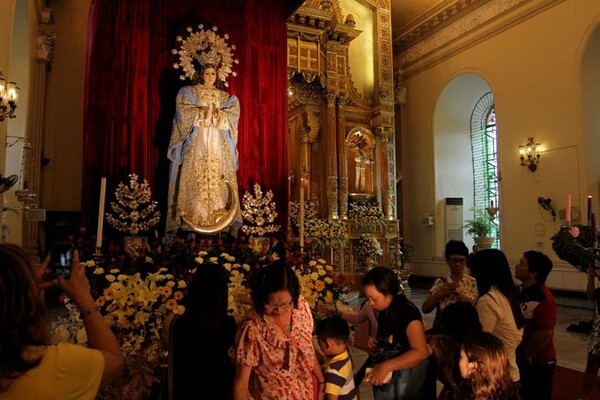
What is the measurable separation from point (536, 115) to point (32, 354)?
1139 centimetres

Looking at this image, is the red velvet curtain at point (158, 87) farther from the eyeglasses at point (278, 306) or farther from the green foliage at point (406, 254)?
the green foliage at point (406, 254)

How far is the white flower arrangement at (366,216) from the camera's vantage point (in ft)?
37.5

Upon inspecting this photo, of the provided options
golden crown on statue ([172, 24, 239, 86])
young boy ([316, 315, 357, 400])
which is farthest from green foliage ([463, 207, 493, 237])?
young boy ([316, 315, 357, 400])

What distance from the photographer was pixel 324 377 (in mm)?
2322

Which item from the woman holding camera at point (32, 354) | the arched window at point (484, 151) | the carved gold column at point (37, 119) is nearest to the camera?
the woman holding camera at point (32, 354)

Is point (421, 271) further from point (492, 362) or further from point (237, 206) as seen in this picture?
point (492, 362)

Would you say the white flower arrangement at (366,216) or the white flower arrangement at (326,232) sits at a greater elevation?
the white flower arrangement at (366,216)

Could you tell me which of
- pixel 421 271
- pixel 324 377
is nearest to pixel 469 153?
pixel 421 271

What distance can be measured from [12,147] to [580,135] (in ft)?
34.9

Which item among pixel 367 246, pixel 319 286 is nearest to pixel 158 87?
pixel 319 286

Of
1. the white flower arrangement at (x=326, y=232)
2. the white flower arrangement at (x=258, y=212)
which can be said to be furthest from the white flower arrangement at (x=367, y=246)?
the white flower arrangement at (x=258, y=212)

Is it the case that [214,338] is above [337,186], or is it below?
below

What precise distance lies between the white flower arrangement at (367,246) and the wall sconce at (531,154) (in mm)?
3825

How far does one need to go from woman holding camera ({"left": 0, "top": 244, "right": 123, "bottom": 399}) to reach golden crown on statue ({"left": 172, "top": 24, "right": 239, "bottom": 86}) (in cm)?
566
